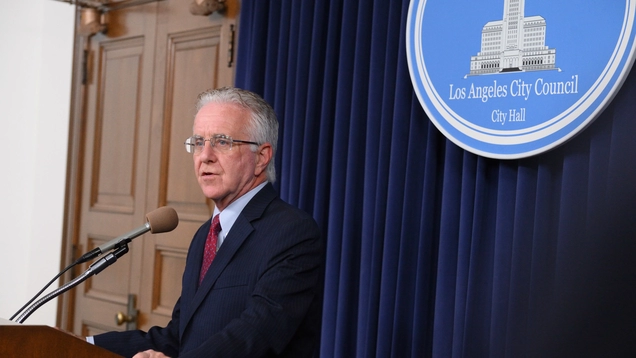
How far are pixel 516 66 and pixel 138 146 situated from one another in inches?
89.3

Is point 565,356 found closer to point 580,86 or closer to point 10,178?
point 580,86

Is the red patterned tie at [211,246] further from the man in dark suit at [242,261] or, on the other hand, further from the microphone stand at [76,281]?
the microphone stand at [76,281]

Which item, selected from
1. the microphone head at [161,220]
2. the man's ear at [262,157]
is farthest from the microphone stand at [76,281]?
the man's ear at [262,157]

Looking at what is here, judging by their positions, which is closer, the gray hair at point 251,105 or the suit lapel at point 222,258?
the suit lapel at point 222,258

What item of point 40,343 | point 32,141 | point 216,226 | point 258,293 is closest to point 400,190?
point 216,226

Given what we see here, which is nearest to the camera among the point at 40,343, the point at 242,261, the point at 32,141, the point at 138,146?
the point at 40,343

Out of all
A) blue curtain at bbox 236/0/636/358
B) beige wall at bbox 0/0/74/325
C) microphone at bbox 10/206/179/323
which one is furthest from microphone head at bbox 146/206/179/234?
beige wall at bbox 0/0/74/325

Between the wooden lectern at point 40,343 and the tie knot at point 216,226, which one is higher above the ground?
the tie knot at point 216,226

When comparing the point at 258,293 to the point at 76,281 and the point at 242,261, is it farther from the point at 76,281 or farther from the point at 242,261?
the point at 76,281

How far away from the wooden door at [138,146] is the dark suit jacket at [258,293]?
1408 millimetres

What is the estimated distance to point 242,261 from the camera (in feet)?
6.91

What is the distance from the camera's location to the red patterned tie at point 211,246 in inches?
88.7

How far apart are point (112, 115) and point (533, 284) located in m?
2.66

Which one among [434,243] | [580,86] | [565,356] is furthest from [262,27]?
[565,356]
